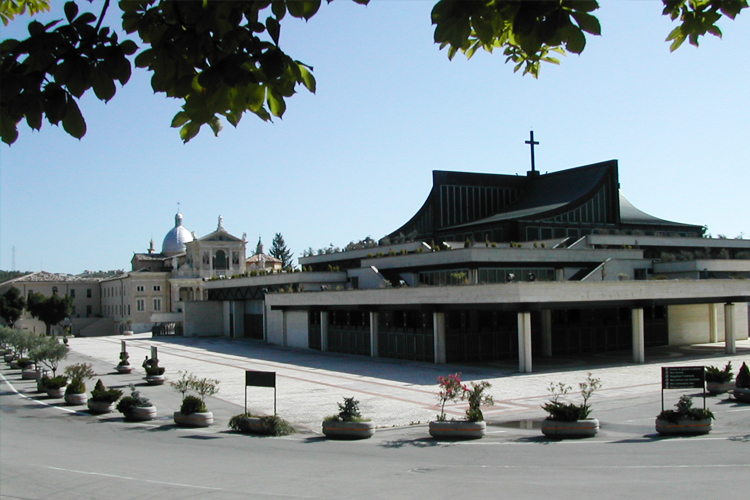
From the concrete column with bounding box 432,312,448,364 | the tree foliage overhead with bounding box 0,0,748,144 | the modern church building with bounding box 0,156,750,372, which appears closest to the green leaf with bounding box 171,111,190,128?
the tree foliage overhead with bounding box 0,0,748,144

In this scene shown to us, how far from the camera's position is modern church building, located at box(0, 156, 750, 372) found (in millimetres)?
39625

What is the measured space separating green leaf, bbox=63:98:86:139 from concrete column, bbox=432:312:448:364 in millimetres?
36854

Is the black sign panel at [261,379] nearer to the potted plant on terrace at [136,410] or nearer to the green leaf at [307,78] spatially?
the potted plant on terrace at [136,410]

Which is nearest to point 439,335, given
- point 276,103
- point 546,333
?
point 546,333

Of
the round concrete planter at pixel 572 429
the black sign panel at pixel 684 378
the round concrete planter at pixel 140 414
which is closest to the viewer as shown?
the round concrete planter at pixel 572 429

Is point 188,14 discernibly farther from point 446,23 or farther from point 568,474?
point 568,474

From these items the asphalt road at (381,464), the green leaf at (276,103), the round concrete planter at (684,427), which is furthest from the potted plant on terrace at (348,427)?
the green leaf at (276,103)

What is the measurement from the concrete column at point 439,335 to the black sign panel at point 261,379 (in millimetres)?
18434

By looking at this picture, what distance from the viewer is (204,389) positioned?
24.5 meters

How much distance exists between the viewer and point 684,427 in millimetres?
19531

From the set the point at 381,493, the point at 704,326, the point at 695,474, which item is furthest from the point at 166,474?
the point at 704,326

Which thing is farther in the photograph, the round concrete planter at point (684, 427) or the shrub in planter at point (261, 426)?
the shrub in planter at point (261, 426)

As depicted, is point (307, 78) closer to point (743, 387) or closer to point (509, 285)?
point (743, 387)

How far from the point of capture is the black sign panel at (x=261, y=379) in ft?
74.1
